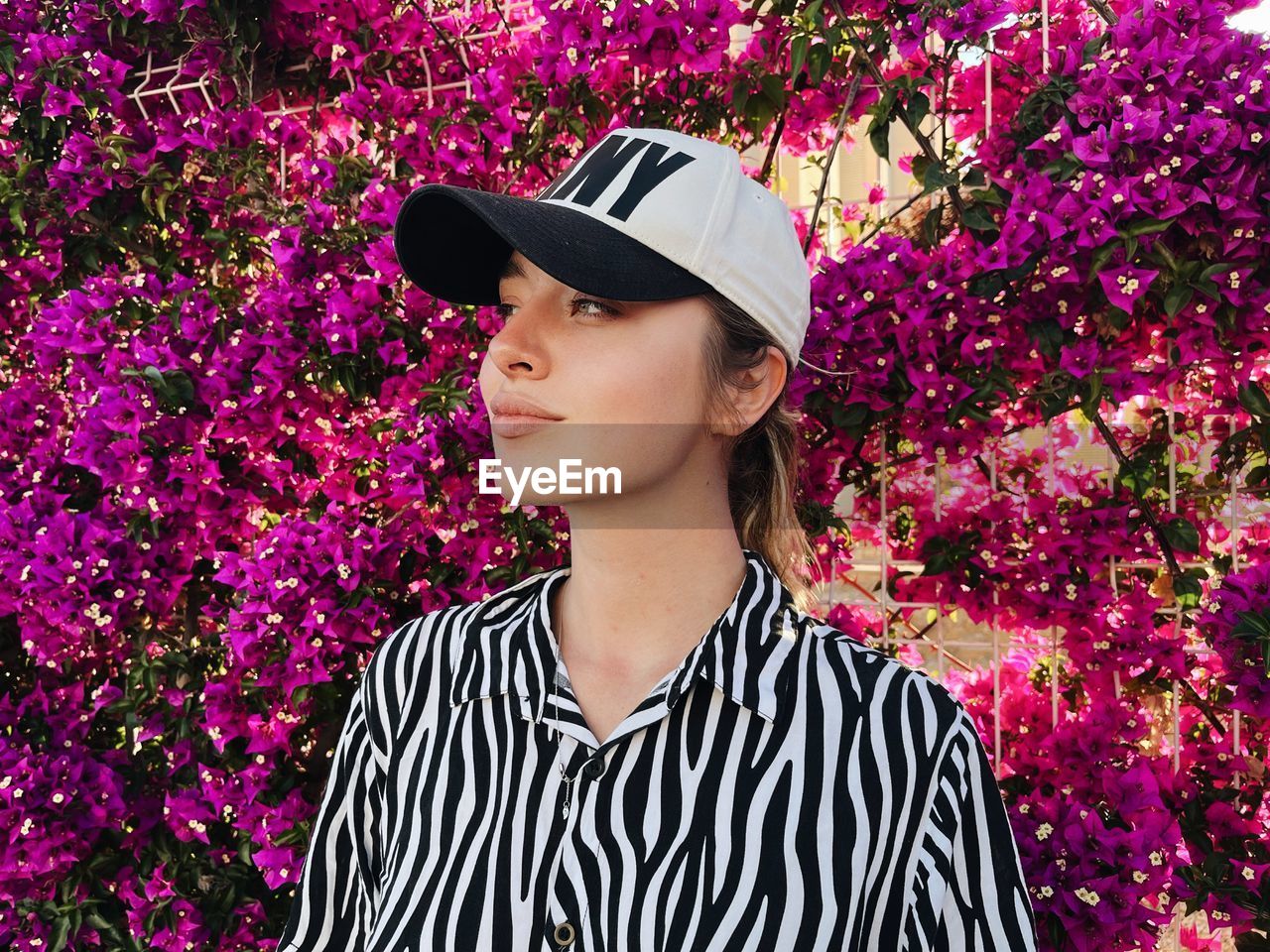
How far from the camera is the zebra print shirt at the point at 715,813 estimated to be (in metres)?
1.00

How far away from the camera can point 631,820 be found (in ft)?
3.38

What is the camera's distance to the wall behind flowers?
4.83 feet

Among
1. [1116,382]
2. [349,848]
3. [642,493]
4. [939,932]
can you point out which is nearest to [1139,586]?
[1116,382]

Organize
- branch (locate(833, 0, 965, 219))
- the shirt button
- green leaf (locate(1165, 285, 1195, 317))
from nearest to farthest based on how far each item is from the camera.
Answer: the shirt button < green leaf (locate(1165, 285, 1195, 317)) < branch (locate(833, 0, 965, 219))

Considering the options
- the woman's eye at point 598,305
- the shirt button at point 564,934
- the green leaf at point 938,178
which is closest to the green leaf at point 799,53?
the green leaf at point 938,178

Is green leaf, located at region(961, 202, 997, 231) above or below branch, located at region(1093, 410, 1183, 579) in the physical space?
above

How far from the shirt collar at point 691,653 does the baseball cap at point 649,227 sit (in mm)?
292

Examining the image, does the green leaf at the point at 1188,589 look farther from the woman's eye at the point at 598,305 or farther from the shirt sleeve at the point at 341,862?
the shirt sleeve at the point at 341,862

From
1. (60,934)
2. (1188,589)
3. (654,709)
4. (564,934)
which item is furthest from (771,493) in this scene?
(60,934)

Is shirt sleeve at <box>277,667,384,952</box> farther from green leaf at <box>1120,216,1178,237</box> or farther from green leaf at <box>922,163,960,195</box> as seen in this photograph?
green leaf at <box>1120,216,1178,237</box>

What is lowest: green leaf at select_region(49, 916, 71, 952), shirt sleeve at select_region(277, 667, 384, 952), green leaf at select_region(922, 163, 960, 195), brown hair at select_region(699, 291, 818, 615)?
green leaf at select_region(49, 916, 71, 952)

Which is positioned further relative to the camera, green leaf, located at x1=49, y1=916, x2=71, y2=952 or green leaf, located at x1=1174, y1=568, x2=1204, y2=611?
green leaf, located at x1=49, y1=916, x2=71, y2=952

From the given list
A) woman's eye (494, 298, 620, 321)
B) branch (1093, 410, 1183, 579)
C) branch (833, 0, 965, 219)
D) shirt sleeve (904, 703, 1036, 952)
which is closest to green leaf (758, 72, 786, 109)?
branch (833, 0, 965, 219)

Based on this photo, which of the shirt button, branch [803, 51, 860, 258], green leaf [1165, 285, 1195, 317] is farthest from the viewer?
branch [803, 51, 860, 258]
